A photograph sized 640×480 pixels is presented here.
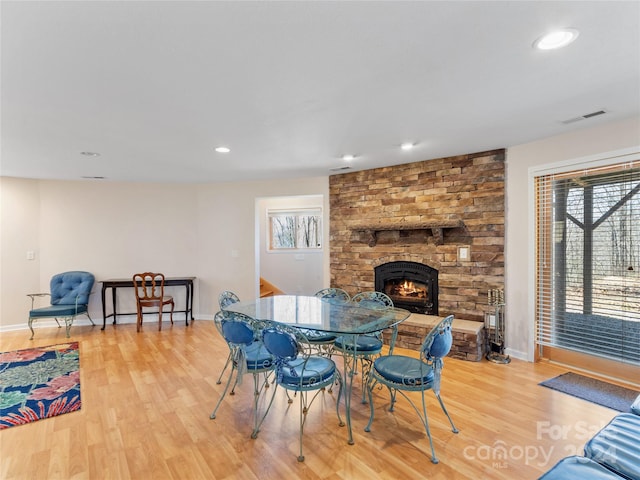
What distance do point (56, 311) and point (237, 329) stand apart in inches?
160

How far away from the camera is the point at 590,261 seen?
322 centimetres

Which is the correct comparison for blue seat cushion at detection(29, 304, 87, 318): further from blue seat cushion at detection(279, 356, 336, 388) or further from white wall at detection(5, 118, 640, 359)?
blue seat cushion at detection(279, 356, 336, 388)

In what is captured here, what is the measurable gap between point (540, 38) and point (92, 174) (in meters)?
5.66

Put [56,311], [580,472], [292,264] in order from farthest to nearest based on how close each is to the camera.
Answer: [292,264]
[56,311]
[580,472]

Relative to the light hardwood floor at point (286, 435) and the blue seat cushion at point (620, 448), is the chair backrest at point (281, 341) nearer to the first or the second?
the light hardwood floor at point (286, 435)

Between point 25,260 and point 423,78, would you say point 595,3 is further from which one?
point 25,260

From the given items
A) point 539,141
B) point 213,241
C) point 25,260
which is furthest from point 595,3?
point 25,260

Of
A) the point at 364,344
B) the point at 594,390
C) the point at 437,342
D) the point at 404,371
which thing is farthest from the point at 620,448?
the point at 594,390

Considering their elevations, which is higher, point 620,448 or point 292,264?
point 292,264

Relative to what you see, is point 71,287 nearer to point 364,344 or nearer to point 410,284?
point 364,344

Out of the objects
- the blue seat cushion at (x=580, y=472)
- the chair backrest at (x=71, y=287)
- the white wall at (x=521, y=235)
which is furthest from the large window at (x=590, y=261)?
the chair backrest at (x=71, y=287)

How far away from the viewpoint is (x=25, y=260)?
5324 millimetres

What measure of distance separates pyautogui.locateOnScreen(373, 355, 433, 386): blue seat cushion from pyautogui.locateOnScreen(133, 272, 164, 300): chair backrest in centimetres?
410

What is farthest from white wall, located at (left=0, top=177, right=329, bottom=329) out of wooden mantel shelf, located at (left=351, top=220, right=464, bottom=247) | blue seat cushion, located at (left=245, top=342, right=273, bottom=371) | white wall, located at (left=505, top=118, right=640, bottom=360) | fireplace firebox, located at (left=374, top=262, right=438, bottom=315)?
blue seat cushion, located at (left=245, top=342, right=273, bottom=371)
